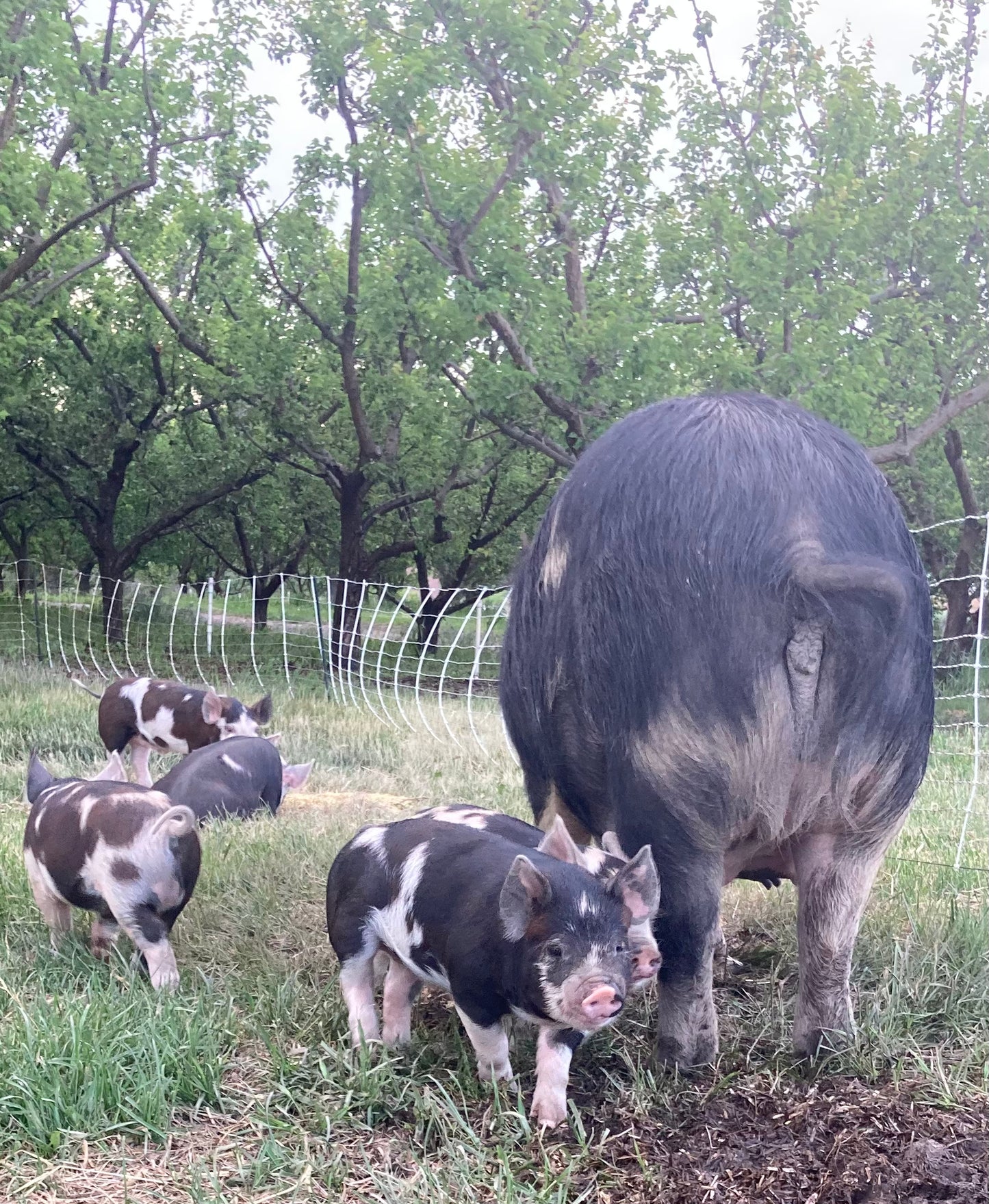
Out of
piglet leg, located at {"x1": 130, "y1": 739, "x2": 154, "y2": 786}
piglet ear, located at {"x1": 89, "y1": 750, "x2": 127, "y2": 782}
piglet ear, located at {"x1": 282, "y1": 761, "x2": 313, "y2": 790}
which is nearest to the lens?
piglet ear, located at {"x1": 89, "y1": 750, "x2": 127, "y2": 782}

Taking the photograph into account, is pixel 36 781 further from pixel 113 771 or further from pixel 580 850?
pixel 580 850

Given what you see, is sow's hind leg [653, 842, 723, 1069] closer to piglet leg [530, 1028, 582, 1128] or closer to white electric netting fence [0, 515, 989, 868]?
piglet leg [530, 1028, 582, 1128]

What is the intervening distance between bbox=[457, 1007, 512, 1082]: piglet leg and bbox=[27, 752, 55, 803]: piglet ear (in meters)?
2.00

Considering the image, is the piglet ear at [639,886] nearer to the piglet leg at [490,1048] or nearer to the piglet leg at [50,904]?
the piglet leg at [490,1048]

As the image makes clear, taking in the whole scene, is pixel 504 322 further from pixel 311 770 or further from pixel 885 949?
pixel 885 949

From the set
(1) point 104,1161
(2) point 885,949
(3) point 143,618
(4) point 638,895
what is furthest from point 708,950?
(3) point 143,618

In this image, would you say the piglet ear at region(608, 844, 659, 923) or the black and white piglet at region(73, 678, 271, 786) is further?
the black and white piglet at region(73, 678, 271, 786)

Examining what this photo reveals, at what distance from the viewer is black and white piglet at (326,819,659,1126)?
86.4 inches

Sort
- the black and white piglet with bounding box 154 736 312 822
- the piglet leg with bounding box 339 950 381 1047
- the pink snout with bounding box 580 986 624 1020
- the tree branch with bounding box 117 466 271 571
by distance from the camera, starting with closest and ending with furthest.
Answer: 1. the pink snout with bounding box 580 986 624 1020
2. the piglet leg with bounding box 339 950 381 1047
3. the black and white piglet with bounding box 154 736 312 822
4. the tree branch with bounding box 117 466 271 571

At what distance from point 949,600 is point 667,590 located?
14861 millimetres

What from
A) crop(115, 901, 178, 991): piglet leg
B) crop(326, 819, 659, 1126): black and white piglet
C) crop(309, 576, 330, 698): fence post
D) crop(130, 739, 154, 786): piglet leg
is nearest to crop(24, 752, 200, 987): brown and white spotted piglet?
crop(115, 901, 178, 991): piglet leg

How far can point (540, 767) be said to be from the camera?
286 centimetres

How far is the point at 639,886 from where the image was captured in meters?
2.24

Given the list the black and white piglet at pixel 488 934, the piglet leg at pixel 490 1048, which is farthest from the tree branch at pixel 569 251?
the piglet leg at pixel 490 1048
